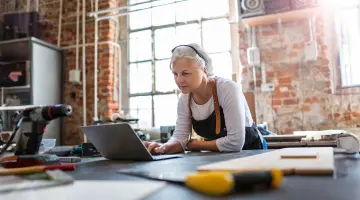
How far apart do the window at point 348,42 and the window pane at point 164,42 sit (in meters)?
1.86

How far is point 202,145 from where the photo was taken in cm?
166

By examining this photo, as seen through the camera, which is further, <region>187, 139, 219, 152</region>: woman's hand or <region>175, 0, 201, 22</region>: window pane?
<region>175, 0, 201, 22</region>: window pane

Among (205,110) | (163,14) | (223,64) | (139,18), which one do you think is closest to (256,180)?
(205,110)

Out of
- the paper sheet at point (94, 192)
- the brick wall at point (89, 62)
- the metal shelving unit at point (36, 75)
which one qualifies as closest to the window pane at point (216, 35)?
the brick wall at point (89, 62)

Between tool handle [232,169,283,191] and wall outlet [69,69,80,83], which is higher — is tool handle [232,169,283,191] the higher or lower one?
the lower one

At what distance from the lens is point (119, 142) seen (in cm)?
121

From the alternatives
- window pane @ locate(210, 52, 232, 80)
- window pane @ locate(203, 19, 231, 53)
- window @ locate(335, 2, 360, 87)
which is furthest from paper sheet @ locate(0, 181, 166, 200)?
window pane @ locate(203, 19, 231, 53)

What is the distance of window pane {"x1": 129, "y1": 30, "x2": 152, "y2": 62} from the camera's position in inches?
172

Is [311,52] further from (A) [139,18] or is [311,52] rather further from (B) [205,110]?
(A) [139,18]

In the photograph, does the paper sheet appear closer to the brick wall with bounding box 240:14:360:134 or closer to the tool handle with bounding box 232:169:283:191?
the tool handle with bounding box 232:169:283:191

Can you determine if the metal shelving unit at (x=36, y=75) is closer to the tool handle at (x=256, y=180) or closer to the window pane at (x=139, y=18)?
the window pane at (x=139, y=18)

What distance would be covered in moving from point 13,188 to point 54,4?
14.7ft

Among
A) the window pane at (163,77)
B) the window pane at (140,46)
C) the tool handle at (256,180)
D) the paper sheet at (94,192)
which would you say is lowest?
the paper sheet at (94,192)

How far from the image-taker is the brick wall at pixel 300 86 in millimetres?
3258
